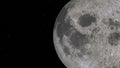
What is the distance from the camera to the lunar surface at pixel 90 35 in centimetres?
252

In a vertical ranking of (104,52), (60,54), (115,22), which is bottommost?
(60,54)

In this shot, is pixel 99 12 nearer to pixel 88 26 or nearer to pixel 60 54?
pixel 88 26

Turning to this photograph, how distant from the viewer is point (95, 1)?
2.73 meters

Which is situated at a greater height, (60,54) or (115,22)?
(115,22)

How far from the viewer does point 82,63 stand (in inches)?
102

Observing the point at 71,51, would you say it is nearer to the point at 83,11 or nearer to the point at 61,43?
the point at 61,43

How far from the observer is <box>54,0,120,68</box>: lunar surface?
99.3 inches

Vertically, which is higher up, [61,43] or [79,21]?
[79,21]

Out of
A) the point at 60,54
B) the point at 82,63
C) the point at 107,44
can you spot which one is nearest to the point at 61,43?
the point at 60,54

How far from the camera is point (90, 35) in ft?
8.52

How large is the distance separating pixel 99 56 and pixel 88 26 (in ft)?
1.07

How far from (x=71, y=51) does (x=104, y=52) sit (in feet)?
1.13

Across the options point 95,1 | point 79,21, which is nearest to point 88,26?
point 79,21

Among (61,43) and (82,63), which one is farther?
(61,43)
